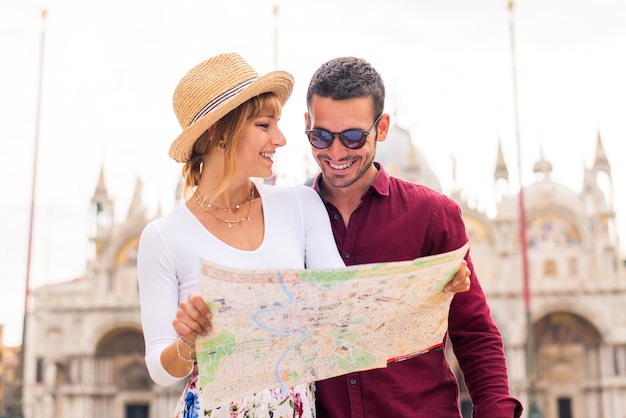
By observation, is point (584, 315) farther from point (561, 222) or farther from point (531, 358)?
point (531, 358)

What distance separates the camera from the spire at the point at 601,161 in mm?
28797

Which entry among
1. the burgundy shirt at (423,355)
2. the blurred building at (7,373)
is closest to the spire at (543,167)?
the blurred building at (7,373)

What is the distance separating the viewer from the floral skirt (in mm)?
2303

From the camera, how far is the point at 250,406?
2.32 meters

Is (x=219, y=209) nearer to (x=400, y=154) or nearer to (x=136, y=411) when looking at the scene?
(x=136, y=411)

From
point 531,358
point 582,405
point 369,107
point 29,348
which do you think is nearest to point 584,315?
point 582,405

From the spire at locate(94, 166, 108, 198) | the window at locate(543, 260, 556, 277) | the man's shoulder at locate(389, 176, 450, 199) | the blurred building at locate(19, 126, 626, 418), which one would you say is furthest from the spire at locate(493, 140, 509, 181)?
the man's shoulder at locate(389, 176, 450, 199)

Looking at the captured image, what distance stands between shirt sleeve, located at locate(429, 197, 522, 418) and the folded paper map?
24 centimetres

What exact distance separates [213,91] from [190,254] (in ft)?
1.59

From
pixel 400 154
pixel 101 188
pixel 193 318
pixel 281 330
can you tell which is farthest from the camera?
pixel 400 154

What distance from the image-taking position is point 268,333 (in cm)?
213

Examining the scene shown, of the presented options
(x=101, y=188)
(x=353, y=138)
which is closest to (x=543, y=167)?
(x=101, y=188)

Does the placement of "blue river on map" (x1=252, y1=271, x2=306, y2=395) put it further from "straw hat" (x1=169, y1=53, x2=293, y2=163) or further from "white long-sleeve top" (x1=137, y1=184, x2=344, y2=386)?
"straw hat" (x1=169, y1=53, x2=293, y2=163)

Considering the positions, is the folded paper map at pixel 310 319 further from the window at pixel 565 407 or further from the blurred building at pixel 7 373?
the blurred building at pixel 7 373
